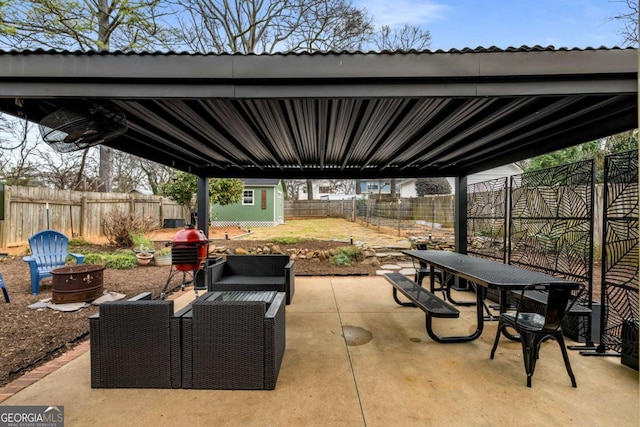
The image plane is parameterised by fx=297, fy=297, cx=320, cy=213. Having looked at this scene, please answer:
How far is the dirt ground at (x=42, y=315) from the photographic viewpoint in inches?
114

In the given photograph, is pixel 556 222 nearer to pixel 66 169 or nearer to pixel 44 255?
pixel 44 255

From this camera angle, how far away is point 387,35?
10.9m

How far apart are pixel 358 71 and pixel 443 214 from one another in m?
10.6

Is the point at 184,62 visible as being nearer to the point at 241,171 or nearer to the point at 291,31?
the point at 241,171

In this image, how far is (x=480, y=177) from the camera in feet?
56.9

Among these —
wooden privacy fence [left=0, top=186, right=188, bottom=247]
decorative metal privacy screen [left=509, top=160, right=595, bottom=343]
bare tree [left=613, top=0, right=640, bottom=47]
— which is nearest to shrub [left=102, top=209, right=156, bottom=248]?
wooden privacy fence [left=0, top=186, right=188, bottom=247]

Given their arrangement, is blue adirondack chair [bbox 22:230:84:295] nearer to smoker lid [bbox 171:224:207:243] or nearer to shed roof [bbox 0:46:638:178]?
smoker lid [bbox 171:224:207:243]

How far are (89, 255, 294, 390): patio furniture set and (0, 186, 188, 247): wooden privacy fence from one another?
20.6ft

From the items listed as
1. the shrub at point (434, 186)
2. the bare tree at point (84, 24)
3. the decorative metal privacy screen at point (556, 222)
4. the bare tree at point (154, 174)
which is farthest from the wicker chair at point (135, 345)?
the shrub at point (434, 186)

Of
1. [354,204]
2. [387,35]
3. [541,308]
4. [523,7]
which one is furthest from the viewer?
[354,204]

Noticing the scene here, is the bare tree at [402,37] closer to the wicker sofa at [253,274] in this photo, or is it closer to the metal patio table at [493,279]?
the wicker sofa at [253,274]

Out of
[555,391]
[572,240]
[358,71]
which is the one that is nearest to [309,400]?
[555,391]

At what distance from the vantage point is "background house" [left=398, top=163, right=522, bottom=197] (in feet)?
56.6

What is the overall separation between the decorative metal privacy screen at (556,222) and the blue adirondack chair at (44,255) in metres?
7.47
